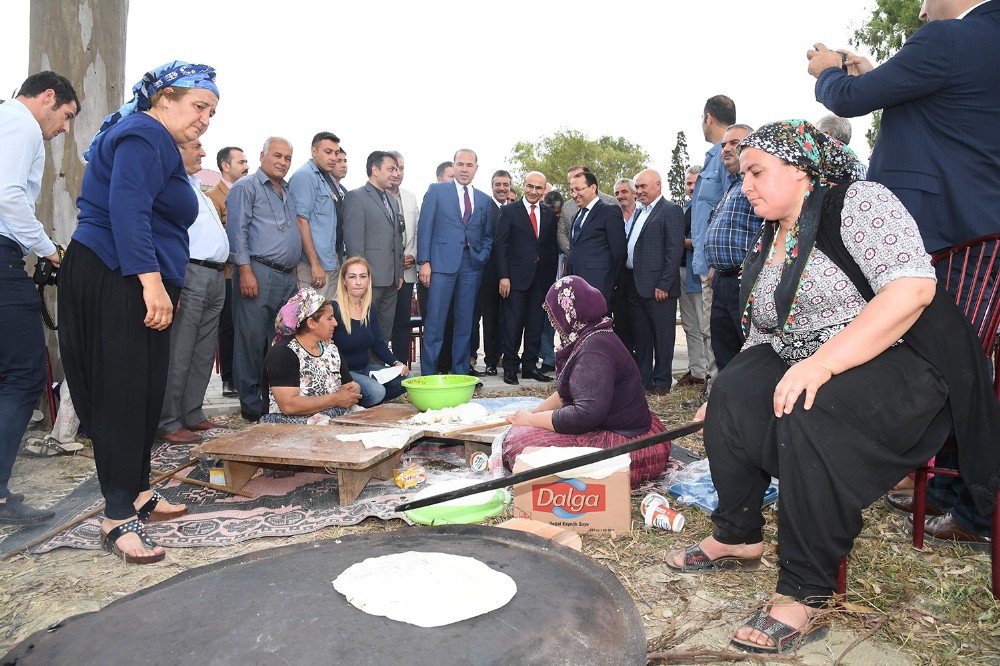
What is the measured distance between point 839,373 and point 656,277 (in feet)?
15.0

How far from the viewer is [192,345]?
4.76 meters

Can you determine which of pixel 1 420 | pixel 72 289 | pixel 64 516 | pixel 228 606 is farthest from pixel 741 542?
pixel 1 420

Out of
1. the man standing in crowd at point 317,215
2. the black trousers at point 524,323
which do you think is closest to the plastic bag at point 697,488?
the black trousers at point 524,323

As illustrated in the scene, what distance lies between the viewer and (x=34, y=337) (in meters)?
3.38

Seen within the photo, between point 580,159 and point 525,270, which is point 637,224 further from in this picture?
point 580,159

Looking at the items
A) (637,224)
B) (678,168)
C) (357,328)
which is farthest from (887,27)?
(678,168)

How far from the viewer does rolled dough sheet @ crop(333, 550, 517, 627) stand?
4.57ft

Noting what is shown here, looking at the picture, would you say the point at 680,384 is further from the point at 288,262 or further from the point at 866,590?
the point at 866,590

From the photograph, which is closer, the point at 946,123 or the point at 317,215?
the point at 946,123

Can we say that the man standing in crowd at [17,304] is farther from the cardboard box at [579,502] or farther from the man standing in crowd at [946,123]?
the man standing in crowd at [946,123]

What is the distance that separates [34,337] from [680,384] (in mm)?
5479

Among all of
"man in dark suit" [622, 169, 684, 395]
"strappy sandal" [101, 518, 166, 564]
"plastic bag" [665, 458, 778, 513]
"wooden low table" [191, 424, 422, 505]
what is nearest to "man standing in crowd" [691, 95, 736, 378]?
"man in dark suit" [622, 169, 684, 395]

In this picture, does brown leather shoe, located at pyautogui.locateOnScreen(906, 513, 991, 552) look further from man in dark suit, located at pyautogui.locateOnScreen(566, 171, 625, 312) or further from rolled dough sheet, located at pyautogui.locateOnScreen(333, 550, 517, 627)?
man in dark suit, located at pyautogui.locateOnScreen(566, 171, 625, 312)

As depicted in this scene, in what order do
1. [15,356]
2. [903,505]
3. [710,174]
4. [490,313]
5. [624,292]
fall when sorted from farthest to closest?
[490,313] → [624,292] → [710,174] → [15,356] → [903,505]
